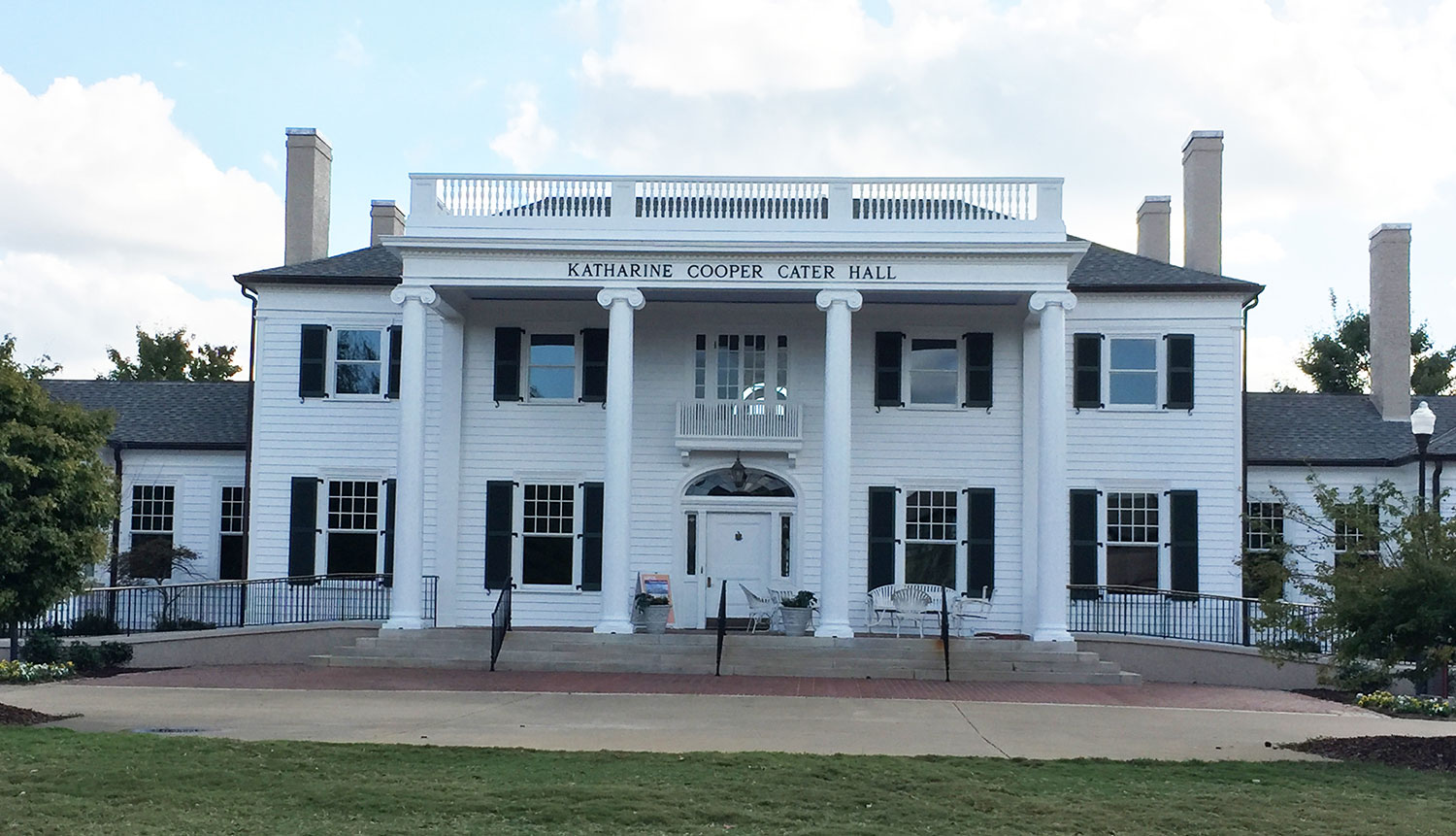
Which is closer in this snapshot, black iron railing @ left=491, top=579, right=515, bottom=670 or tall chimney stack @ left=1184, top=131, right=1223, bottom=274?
black iron railing @ left=491, top=579, right=515, bottom=670

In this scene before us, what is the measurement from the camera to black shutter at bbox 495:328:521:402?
2458 cm

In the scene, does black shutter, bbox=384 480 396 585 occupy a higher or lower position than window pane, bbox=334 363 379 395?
lower

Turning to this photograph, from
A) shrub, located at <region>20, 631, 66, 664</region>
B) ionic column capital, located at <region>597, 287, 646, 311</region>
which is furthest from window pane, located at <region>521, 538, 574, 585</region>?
shrub, located at <region>20, 631, 66, 664</region>

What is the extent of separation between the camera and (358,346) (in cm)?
2492

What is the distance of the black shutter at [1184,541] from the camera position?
23.9m

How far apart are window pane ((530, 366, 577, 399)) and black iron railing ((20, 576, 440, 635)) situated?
362 centimetres

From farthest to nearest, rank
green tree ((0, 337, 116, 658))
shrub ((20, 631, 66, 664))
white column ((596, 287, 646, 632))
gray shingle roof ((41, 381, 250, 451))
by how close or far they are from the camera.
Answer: gray shingle roof ((41, 381, 250, 451)) → white column ((596, 287, 646, 632)) → shrub ((20, 631, 66, 664)) → green tree ((0, 337, 116, 658))

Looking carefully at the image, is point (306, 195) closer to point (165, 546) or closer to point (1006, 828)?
point (165, 546)

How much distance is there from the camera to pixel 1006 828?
914 centimetres

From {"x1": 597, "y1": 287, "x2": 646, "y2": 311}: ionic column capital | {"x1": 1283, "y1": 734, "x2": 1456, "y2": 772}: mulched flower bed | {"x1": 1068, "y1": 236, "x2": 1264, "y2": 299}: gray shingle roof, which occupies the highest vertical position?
{"x1": 1068, "y1": 236, "x2": 1264, "y2": 299}: gray shingle roof

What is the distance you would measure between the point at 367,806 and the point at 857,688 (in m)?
10.1

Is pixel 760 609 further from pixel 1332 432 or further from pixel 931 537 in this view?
pixel 1332 432

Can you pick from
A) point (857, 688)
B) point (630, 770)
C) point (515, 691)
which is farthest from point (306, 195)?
point (630, 770)

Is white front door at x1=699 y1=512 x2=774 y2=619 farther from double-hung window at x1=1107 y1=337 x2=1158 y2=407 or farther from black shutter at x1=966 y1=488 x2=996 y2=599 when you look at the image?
double-hung window at x1=1107 y1=337 x2=1158 y2=407
